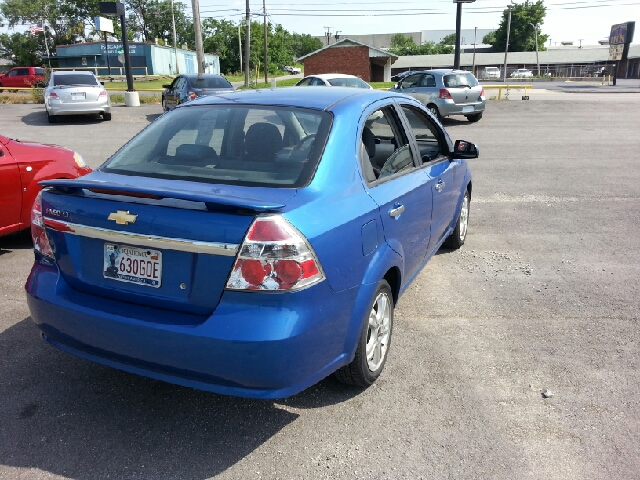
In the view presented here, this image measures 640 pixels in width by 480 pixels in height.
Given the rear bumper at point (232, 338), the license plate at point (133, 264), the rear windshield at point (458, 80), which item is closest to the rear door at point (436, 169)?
the rear bumper at point (232, 338)

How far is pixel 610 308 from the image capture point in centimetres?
464

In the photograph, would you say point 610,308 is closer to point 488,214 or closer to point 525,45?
point 488,214

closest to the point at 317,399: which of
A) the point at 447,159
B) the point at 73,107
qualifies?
the point at 447,159

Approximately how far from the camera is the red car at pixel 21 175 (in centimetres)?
563

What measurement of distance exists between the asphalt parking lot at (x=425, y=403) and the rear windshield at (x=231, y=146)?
1.31 metres

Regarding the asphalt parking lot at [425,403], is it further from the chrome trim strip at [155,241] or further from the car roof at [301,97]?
the car roof at [301,97]

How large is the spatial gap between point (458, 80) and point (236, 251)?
17299 millimetres

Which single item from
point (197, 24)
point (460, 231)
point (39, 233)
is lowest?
point (460, 231)

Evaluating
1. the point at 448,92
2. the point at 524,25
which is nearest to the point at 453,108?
the point at 448,92

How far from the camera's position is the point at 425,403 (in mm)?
3324

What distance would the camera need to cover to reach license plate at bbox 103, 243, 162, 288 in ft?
9.04

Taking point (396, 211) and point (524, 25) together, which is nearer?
point (396, 211)

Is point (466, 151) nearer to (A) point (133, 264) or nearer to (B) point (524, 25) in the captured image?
(A) point (133, 264)

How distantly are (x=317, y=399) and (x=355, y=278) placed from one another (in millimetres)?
864
